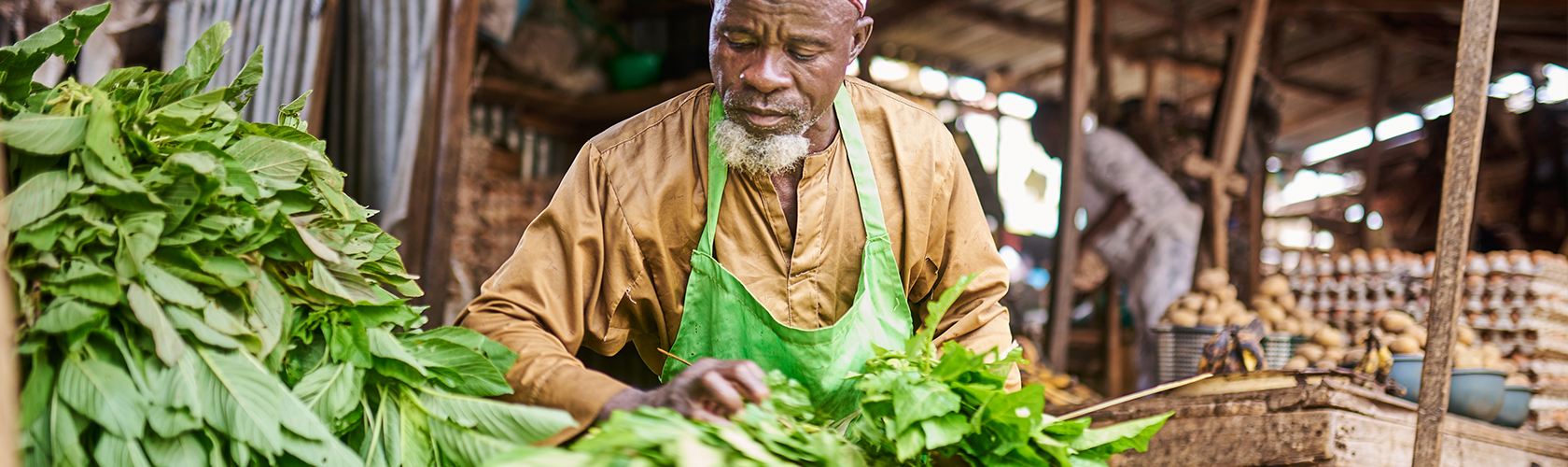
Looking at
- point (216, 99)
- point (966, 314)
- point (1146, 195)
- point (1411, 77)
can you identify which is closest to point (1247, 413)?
point (966, 314)

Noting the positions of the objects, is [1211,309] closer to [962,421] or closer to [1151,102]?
[1151,102]

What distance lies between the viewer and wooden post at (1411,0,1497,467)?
2.05 m

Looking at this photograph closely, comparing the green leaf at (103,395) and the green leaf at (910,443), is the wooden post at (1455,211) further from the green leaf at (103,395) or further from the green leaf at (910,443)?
the green leaf at (103,395)

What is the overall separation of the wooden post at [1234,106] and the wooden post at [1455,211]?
3.39m

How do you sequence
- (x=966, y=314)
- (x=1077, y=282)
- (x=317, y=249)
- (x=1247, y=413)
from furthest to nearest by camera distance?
(x=1077, y=282)
(x=1247, y=413)
(x=966, y=314)
(x=317, y=249)

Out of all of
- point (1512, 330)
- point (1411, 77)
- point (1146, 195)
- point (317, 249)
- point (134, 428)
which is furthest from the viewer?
point (1411, 77)

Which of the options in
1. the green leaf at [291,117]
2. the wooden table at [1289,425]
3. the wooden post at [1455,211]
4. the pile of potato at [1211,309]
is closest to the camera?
the green leaf at [291,117]

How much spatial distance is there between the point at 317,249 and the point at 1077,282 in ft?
19.4

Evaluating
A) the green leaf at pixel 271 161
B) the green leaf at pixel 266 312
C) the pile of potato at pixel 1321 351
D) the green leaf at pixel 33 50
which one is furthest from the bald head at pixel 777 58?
the pile of potato at pixel 1321 351

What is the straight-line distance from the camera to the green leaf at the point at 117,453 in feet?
3.71

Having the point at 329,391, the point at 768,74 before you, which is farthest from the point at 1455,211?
the point at 329,391

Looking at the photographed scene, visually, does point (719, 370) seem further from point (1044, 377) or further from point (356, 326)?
point (1044, 377)

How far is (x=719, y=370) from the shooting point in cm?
130

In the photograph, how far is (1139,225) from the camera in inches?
230
